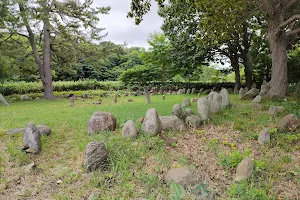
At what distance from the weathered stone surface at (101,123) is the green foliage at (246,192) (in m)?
2.53

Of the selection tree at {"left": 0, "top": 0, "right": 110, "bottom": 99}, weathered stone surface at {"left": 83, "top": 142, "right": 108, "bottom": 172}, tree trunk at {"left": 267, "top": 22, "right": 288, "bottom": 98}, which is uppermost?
tree at {"left": 0, "top": 0, "right": 110, "bottom": 99}

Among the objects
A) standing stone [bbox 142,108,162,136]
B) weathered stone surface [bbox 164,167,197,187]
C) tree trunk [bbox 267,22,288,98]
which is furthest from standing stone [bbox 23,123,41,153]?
tree trunk [bbox 267,22,288,98]

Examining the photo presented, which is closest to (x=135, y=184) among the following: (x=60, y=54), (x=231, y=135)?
(x=231, y=135)

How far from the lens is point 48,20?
11289 mm

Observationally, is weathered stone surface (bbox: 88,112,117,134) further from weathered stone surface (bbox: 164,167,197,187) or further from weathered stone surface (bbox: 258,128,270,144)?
weathered stone surface (bbox: 258,128,270,144)

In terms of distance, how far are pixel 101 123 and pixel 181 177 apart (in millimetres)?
2137

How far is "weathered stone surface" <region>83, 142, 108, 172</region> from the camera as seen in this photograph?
338cm

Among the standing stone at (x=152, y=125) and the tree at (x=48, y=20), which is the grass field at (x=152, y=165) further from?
the tree at (x=48, y=20)

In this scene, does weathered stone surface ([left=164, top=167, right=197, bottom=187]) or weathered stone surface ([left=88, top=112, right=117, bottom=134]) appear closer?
weathered stone surface ([left=164, top=167, right=197, bottom=187])

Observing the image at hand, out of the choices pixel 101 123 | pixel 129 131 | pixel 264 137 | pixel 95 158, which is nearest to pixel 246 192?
pixel 264 137

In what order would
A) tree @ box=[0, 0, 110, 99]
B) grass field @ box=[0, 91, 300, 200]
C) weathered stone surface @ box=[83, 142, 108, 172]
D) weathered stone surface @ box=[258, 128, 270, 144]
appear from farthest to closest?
1. tree @ box=[0, 0, 110, 99]
2. weathered stone surface @ box=[258, 128, 270, 144]
3. weathered stone surface @ box=[83, 142, 108, 172]
4. grass field @ box=[0, 91, 300, 200]

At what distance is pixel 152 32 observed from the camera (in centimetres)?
2008

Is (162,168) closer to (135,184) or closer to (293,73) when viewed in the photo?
(135,184)

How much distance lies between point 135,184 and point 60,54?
12971 millimetres
